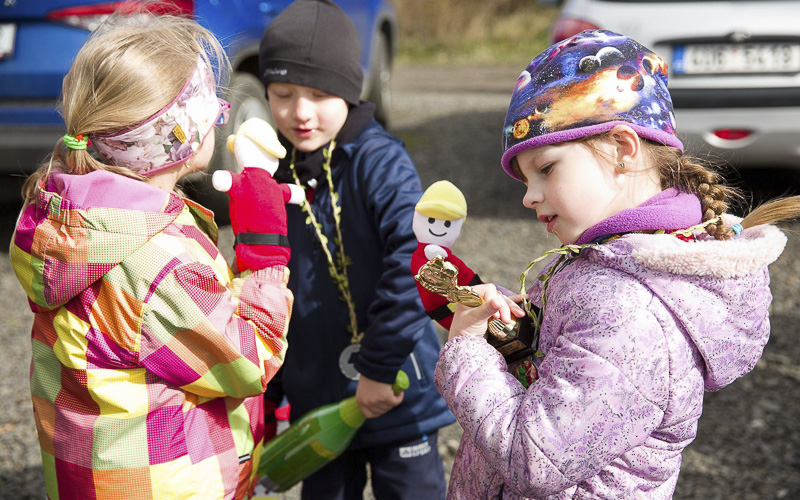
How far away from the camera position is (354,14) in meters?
5.84

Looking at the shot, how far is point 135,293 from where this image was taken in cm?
148

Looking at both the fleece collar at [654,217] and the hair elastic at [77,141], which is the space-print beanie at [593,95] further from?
the hair elastic at [77,141]

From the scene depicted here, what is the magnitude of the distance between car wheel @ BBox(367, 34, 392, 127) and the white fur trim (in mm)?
5484

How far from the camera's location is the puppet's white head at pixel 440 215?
60.0 inches

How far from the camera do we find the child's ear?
51.0 inches

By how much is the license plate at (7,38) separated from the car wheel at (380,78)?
9.48ft

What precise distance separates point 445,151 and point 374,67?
975mm

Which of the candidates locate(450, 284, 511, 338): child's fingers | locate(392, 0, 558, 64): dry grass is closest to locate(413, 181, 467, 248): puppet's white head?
locate(450, 284, 511, 338): child's fingers

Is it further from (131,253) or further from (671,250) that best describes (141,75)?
(671,250)

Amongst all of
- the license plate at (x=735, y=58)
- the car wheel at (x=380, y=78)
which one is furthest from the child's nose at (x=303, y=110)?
the car wheel at (x=380, y=78)

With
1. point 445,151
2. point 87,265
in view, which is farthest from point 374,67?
point 87,265

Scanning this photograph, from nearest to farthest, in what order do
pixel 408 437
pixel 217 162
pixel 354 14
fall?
pixel 408 437 < pixel 217 162 < pixel 354 14

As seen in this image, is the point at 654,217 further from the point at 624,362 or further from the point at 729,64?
the point at 729,64

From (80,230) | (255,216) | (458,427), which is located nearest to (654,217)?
(255,216)
